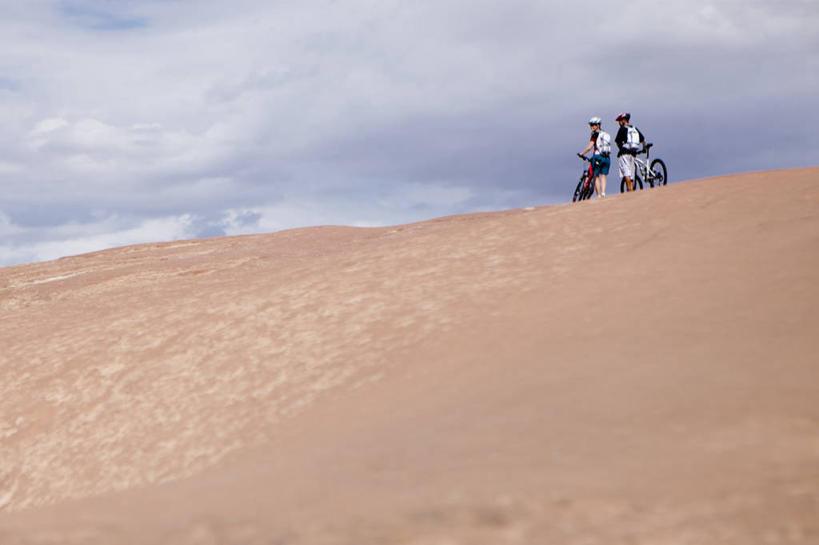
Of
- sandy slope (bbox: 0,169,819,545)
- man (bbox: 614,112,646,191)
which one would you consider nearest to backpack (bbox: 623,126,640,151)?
man (bbox: 614,112,646,191)

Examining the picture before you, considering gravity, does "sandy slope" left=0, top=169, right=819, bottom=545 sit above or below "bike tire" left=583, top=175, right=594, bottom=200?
below

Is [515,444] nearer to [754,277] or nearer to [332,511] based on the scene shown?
[332,511]

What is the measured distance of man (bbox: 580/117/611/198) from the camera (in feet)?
51.0

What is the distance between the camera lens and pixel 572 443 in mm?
3197

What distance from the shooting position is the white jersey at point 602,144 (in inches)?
612

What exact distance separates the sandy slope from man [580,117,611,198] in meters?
7.27

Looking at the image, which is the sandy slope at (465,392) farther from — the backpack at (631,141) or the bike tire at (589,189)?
the bike tire at (589,189)

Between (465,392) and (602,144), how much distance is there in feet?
39.4

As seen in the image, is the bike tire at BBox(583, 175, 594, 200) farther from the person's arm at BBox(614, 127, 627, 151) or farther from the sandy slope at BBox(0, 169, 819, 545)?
the sandy slope at BBox(0, 169, 819, 545)

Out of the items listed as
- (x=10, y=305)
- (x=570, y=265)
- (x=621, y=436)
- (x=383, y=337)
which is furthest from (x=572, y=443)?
(x=10, y=305)

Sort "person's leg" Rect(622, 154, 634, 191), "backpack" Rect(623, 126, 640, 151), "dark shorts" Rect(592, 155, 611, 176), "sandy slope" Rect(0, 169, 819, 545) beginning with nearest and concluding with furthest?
"sandy slope" Rect(0, 169, 819, 545), "backpack" Rect(623, 126, 640, 151), "person's leg" Rect(622, 154, 634, 191), "dark shorts" Rect(592, 155, 611, 176)

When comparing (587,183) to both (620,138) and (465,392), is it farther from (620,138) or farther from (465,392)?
(465,392)

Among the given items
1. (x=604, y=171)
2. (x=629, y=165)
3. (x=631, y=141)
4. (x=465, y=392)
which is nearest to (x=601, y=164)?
(x=604, y=171)

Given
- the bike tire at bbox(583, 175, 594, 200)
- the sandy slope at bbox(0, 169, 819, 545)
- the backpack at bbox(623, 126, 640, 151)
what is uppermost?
the backpack at bbox(623, 126, 640, 151)
